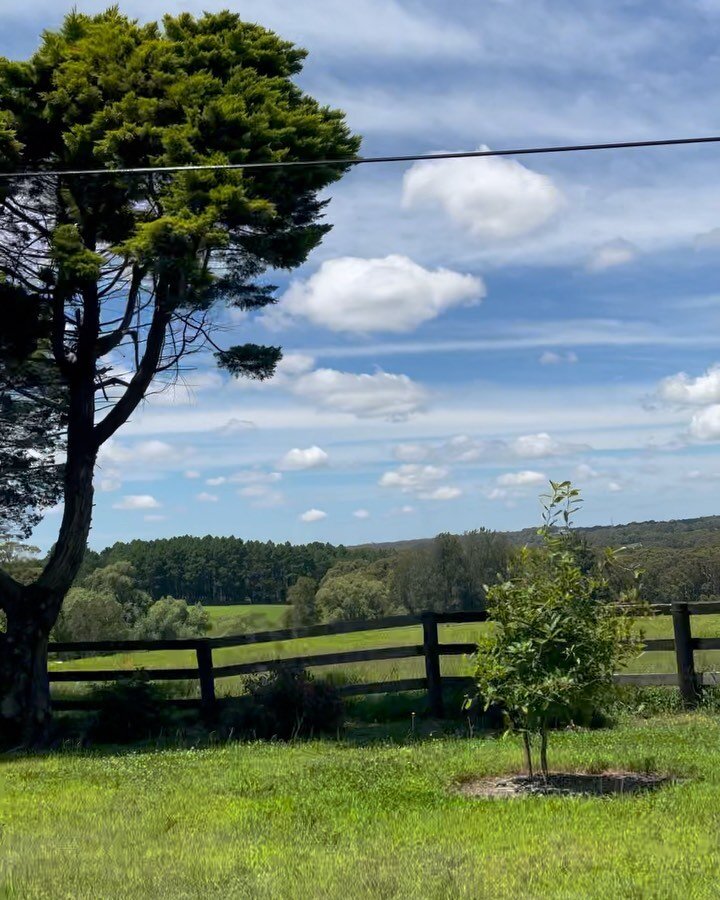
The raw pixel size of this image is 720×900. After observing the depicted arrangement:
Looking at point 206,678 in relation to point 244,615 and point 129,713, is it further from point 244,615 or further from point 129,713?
point 244,615

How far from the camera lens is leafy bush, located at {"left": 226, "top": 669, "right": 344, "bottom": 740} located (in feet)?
42.2

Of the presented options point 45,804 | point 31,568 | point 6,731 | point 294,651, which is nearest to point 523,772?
point 45,804

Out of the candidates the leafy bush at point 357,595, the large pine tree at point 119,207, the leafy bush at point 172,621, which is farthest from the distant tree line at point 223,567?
the large pine tree at point 119,207

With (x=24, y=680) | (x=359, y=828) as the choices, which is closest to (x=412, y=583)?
(x=24, y=680)

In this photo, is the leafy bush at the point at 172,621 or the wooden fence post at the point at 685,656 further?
the leafy bush at the point at 172,621

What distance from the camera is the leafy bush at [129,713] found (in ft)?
45.5

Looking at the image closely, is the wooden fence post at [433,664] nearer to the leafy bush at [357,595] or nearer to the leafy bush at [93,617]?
the leafy bush at [357,595]

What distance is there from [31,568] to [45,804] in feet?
101

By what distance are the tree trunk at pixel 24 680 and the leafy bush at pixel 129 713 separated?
2.80 ft

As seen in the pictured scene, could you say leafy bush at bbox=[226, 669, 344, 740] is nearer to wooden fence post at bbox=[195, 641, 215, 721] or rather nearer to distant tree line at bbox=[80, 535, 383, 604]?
wooden fence post at bbox=[195, 641, 215, 721]

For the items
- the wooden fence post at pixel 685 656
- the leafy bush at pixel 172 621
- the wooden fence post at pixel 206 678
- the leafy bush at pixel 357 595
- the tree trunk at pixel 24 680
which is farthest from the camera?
the leafy bush at pixel 172 621

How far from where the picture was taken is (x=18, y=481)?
18.1m

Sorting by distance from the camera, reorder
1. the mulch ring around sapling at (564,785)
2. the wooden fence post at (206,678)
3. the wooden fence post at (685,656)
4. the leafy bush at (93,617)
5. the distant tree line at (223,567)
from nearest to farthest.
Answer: the mulch ring around sapling at (564,785), the wooden fence post at (685,656), the wooden fence post at (206,678), the leafy bush at (93,617), the distant tree line at (223,567)

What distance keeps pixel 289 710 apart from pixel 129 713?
257cm
